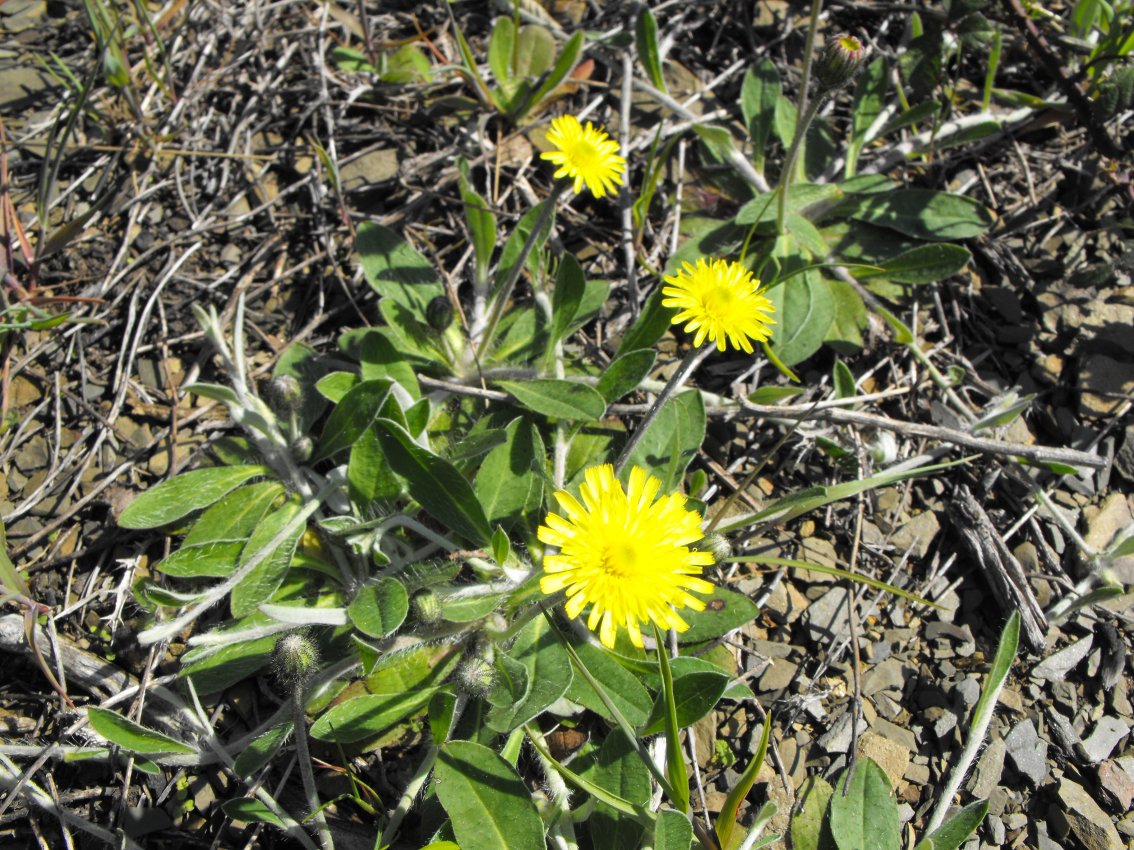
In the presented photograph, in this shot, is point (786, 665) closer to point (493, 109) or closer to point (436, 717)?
point (436, 717)

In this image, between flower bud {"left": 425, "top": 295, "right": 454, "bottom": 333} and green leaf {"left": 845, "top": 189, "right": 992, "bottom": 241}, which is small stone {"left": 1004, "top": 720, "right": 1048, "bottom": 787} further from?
flower bud {"left": 425, "top": 295, "right": 454, "bottom": 333}

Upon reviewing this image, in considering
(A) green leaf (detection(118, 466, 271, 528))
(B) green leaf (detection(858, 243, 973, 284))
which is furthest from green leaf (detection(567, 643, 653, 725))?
(B) green leaf (detection(858, 243, 973, 284))

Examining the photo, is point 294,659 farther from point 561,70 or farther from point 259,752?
point 561,70

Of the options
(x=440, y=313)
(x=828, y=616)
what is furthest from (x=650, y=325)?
(x=828, y=616)

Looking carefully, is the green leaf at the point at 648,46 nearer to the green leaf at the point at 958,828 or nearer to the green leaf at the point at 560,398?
the green leaf at the point at 560,398

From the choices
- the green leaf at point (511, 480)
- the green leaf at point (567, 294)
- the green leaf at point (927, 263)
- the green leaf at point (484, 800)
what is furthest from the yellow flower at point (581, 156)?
the green leaf at point (484, 800)

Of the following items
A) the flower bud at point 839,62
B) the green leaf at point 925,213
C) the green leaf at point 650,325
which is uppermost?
the flower bud at point 839,62
